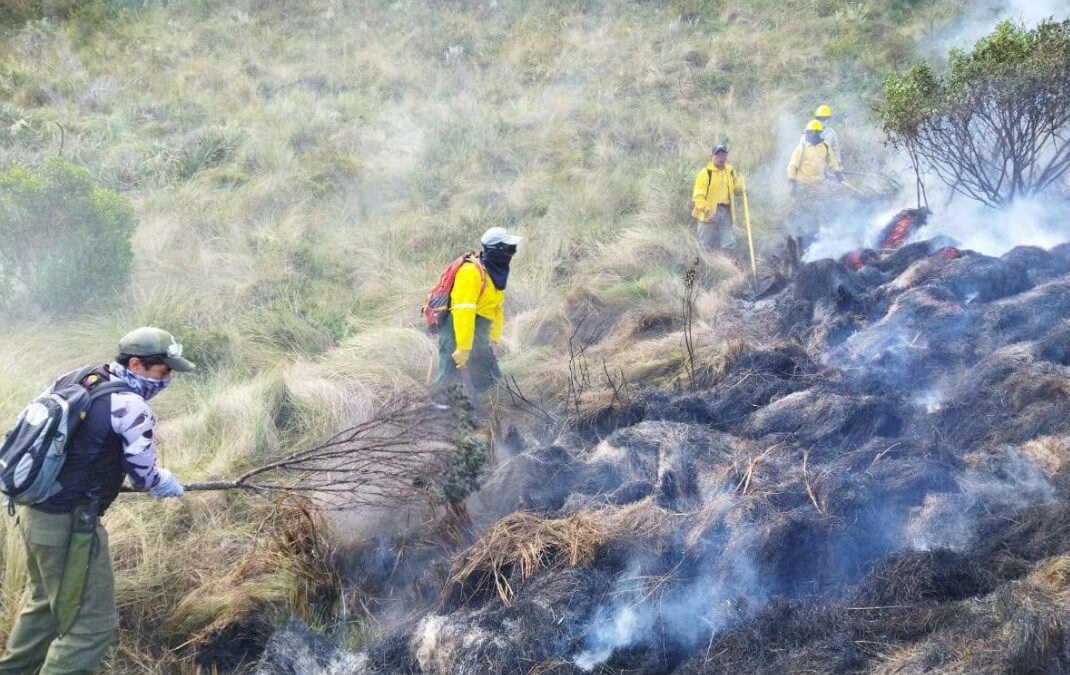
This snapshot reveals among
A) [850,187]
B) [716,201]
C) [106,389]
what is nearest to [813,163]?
[850,187]

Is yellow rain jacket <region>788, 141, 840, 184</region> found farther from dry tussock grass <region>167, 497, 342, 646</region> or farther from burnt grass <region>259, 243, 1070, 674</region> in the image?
dry tussock grass <region>167, 497, 342, 646</region>

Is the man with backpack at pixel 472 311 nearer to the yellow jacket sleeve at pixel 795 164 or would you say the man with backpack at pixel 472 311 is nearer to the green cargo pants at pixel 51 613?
the green cargo pants at pixel 51 613

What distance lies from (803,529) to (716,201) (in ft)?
22.6

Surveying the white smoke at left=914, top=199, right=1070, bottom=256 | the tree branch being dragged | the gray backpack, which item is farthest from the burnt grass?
the white smoke at left=914, top=199, right=1070, bottom=256

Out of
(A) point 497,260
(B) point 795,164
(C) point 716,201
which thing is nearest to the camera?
(A) point 497,260

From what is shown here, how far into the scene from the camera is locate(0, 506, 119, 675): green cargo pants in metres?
3.72

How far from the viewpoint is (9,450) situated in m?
3.60

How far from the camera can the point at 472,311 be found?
21.2 feet

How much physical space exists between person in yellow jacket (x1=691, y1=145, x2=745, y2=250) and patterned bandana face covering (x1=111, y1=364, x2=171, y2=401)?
25.8 ft

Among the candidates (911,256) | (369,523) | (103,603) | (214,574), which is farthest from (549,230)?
(103,603)

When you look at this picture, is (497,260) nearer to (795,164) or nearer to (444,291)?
(444,291)

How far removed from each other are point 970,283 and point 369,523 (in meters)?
5.74

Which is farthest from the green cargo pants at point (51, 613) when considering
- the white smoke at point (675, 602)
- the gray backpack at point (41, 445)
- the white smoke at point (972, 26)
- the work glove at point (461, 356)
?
the white smoke at point (972, 26)

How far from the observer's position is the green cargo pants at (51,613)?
372 centimetres
